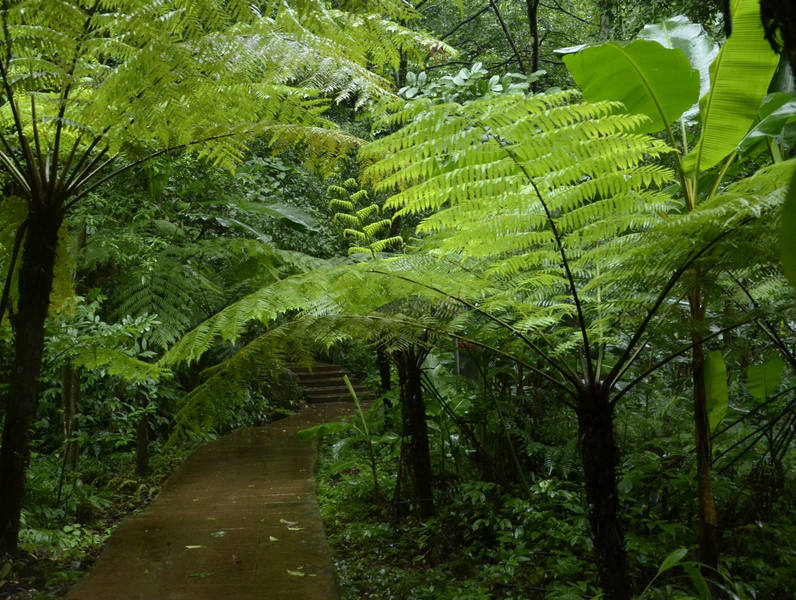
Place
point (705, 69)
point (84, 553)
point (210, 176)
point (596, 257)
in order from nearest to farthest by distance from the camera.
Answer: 1. point (596, 257)
2. point (705, 69)
3. point (84, 553)
4. point (210, 176)

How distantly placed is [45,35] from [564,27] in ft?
Answer: 31.6

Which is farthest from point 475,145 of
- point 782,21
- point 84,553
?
point 84,553

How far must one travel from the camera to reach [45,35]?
8.96ft

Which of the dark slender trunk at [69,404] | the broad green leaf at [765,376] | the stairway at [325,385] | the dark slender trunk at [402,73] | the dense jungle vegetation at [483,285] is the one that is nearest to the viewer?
the dense jungle vegetation at [483,285]

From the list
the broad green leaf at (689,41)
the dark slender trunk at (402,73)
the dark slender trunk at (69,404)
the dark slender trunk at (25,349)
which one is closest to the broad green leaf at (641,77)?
the broad green leaf at (689,41)

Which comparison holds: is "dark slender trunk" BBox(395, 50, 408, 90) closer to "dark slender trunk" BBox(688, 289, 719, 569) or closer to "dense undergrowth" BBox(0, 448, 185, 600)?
"dense undergrowth" BBox(0, 448, 185, 600)

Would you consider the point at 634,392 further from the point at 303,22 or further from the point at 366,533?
the point at 303,22

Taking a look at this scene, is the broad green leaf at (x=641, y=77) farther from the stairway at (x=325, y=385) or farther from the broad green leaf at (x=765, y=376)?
the stairway at (x=325, y=385)

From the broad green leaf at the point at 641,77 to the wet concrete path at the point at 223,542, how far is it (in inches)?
107

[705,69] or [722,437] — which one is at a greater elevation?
[705,69]

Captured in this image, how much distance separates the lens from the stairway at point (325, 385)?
10.6 meters

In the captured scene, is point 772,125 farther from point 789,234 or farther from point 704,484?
point 789,234

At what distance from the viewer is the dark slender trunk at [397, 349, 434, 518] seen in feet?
12.5

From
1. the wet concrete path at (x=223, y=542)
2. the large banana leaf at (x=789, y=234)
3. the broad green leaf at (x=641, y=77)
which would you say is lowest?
the wet concrete path at (x=223, y=542)
